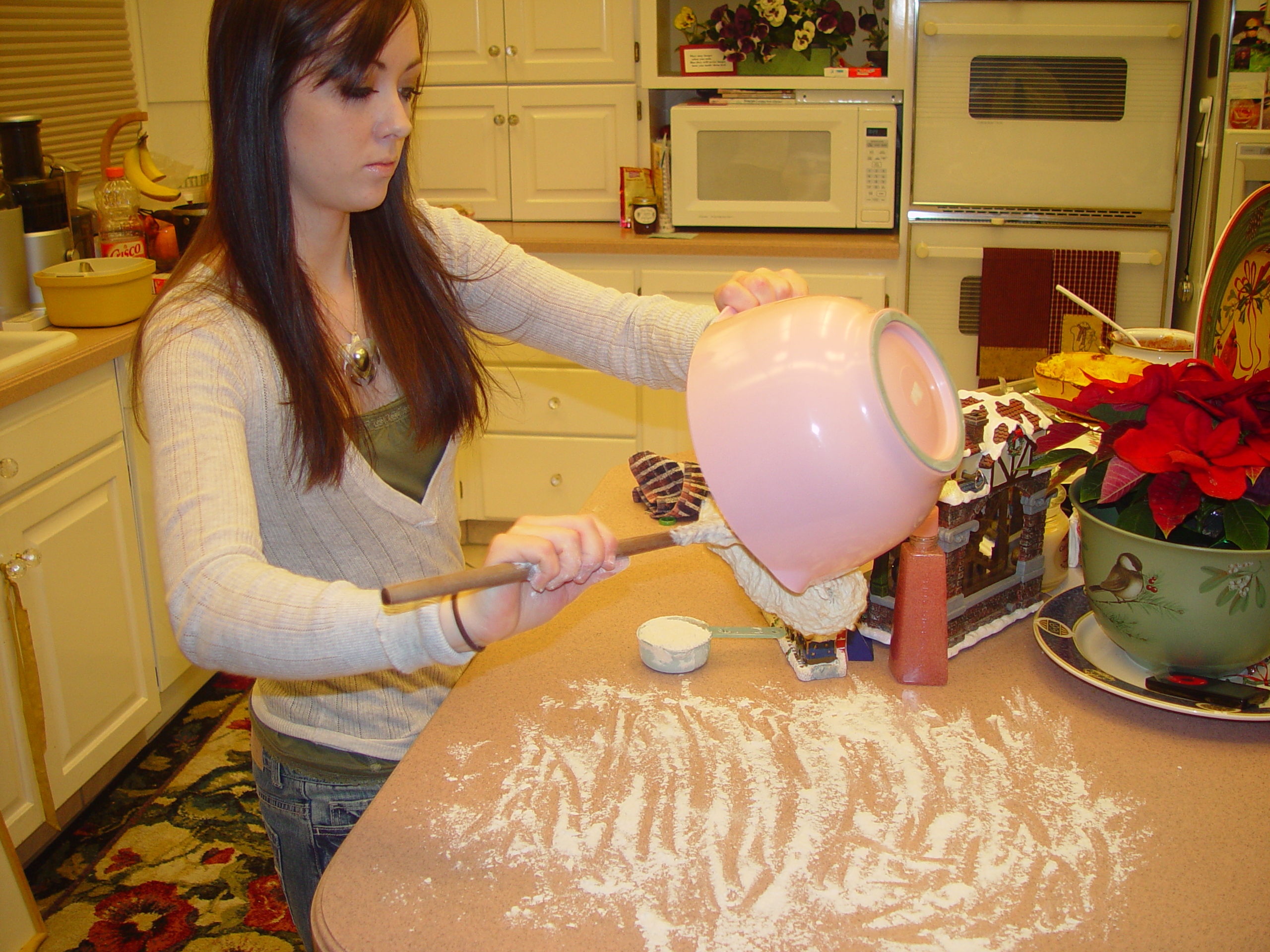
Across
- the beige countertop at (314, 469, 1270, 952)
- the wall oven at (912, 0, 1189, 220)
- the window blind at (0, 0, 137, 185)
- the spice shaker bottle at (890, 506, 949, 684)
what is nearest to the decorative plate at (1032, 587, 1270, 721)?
the beige countertop at (314, 469, 1270, 952)

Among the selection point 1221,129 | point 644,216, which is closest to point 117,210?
point 644,216

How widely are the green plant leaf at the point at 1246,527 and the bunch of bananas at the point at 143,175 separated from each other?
256 centimetres

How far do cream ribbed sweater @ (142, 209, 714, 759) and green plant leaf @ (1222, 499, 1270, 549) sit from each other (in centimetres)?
55

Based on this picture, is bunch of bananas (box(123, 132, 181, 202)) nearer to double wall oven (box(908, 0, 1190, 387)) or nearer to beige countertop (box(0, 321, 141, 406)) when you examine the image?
beige countertop (box(0, 321, 141, 406))

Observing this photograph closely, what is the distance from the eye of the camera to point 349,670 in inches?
31.5

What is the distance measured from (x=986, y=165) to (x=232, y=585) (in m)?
2.50

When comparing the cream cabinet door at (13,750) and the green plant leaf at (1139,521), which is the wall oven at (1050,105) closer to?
the green plant leaf at (1139,521)

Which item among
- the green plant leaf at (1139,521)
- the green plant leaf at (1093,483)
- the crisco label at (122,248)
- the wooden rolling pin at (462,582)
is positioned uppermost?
the crisco label at (122,248)

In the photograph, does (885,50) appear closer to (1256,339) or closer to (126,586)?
(1256,339)

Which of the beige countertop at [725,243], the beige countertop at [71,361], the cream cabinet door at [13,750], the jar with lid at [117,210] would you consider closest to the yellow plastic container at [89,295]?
the beige countertop at [71,361]

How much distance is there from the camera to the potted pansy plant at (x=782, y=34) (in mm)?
2871

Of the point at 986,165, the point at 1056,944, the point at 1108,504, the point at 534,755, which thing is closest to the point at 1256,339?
the point at 1108,504

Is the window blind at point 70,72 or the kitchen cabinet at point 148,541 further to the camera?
the window blind at point 70,72

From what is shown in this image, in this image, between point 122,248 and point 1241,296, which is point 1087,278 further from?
point 122,248
